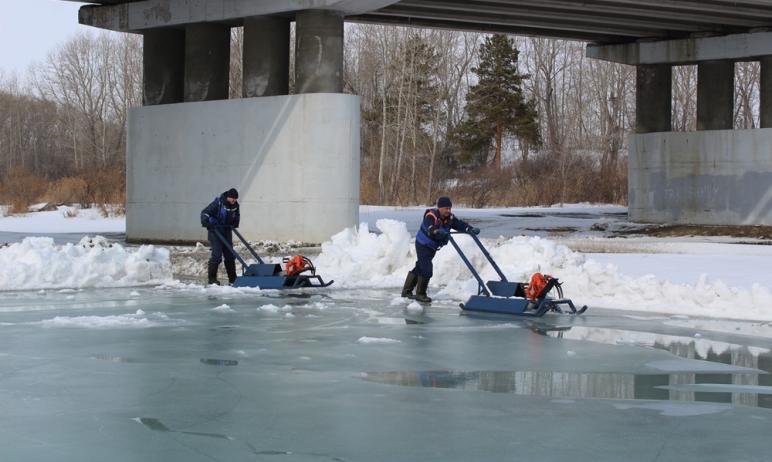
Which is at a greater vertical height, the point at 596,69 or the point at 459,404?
the point at 596,69

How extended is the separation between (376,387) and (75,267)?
1110 cm

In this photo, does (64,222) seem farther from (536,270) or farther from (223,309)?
(223,309)

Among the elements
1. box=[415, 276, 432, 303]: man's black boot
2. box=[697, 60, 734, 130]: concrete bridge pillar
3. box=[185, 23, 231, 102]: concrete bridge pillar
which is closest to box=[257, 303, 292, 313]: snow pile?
box=[415, 276, 432, 303]: man's black boot

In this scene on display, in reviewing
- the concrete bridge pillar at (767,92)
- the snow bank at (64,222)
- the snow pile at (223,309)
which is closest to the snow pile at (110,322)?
the snow pile at (223,309)

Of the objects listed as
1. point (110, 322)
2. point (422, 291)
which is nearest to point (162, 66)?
point (422, 291)

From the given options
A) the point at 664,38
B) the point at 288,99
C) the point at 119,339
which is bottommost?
the point at 119,339

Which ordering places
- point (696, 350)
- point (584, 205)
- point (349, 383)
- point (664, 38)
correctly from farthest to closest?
point (584, 205)
point (664, 38)
point (696, 350)
point (349, 383)

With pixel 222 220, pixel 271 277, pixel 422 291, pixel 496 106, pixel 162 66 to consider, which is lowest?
A: pixel 422 291

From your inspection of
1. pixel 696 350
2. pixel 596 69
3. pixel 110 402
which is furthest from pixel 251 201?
pixel 596 69

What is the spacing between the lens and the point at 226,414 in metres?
7.36

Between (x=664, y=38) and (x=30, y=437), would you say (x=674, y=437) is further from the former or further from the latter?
(x=664, y=38)

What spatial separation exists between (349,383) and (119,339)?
11.6 ft

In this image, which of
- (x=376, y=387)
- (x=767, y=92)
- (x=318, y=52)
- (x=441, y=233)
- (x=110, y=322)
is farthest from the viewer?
(x=767, y=92)

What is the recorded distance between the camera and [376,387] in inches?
333
